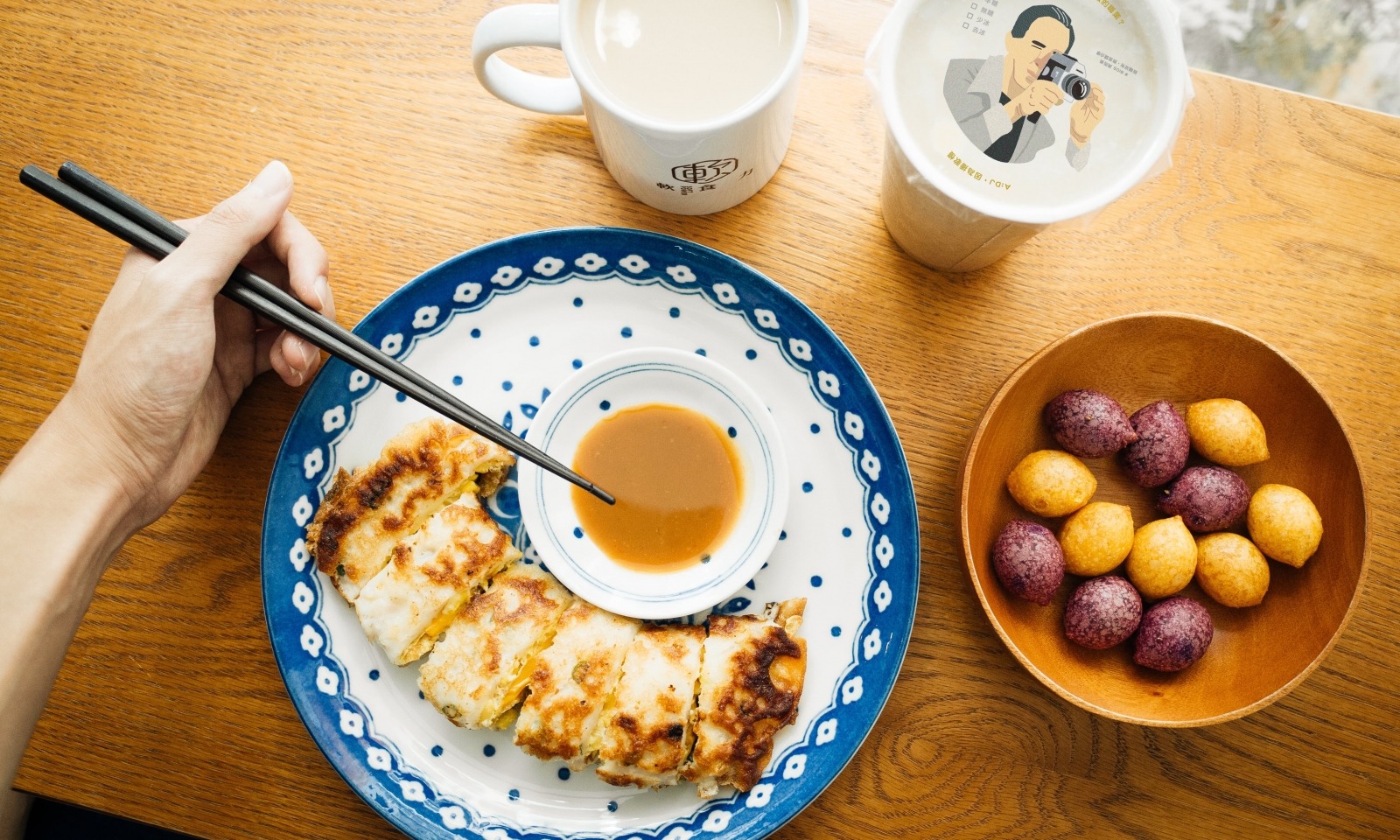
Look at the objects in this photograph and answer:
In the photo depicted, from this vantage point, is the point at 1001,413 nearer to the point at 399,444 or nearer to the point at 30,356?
the point at 399,444

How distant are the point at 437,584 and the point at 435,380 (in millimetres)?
478

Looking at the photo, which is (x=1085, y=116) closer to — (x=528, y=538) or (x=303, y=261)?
(x=528, y=538)

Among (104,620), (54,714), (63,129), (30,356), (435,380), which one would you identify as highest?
(63,129)

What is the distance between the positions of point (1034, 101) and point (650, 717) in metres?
1.43

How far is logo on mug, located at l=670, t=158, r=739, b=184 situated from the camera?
4.89ft

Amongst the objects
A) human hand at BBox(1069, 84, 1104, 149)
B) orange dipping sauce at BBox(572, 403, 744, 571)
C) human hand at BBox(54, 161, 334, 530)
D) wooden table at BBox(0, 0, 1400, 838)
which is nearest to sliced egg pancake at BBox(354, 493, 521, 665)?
orange dipping sauce at BBox(572, 403, 744, 571)

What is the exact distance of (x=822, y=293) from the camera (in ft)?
6.05

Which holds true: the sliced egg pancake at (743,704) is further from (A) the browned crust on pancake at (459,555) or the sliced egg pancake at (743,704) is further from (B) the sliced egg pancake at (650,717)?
(A) the browned crust on pancake at (459,555)

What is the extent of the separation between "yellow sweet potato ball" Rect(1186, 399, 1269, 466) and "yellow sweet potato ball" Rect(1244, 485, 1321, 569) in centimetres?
9

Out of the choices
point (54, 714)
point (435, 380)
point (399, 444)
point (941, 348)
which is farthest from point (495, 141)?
point (54, 714)

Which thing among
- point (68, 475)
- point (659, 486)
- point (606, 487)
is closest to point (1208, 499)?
point (659, 486)

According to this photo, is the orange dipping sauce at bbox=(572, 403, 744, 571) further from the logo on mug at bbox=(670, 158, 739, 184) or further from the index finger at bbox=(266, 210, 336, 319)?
the index finger at bbox=(266, 210, 336, 319)

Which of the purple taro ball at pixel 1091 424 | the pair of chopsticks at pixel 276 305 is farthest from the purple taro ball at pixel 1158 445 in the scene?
the pair of chopsticks at pixel 276 305

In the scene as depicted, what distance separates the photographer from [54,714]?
70.4 inches
